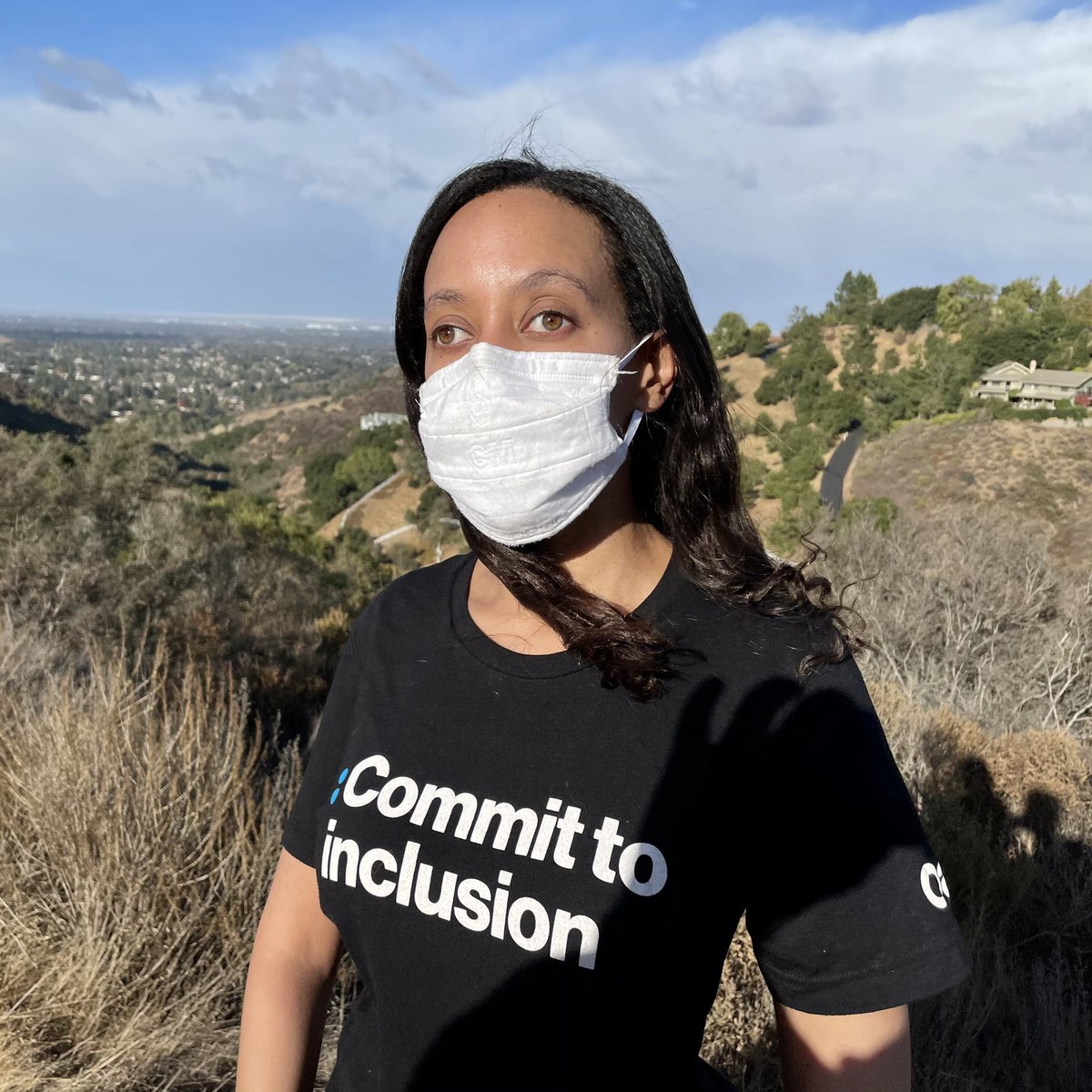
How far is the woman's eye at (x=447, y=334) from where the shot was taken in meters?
1.46

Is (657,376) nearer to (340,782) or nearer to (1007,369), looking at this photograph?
(340,782)

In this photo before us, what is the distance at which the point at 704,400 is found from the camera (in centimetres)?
153

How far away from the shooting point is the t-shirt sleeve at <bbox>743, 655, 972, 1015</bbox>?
1.04m

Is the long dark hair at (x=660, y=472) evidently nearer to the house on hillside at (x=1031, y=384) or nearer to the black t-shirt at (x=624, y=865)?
the black t-shirt at (x=624, y=865)

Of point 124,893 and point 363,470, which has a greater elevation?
point 124,893

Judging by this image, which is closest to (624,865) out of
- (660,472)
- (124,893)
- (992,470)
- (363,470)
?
(660,472)

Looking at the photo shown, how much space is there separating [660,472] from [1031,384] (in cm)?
4010

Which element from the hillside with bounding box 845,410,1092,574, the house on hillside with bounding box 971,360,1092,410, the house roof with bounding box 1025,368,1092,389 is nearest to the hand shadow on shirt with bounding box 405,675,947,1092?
the hillside with bounding box 845,410,1092,574

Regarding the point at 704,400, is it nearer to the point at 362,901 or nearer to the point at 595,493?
the point at 595,493

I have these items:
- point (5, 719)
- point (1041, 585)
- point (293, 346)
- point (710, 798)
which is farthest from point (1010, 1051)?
point (293, 346)

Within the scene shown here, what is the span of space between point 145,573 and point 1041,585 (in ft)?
44.0

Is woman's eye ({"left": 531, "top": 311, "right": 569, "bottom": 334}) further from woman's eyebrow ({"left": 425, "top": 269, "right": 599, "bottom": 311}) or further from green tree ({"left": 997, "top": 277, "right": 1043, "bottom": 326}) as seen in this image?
green tree ({"left": 997, "top": 277, "right": 1043, "bottom": 326})

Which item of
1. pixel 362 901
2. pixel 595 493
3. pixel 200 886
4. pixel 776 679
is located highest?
pixel 595 493

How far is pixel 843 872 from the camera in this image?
3.42ft
